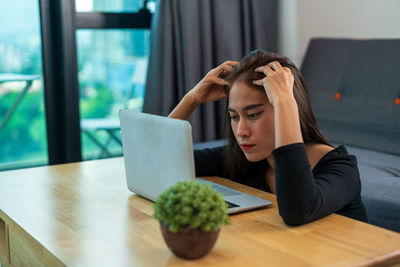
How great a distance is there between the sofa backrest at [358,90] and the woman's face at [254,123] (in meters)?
1.30

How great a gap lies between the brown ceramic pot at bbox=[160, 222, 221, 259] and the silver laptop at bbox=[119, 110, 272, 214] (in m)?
0.25

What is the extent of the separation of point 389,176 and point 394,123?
15.0 inches

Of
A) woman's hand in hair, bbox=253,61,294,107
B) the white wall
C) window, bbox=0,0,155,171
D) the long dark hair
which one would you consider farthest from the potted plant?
the white wall

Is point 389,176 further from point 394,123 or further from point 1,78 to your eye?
point 1,78

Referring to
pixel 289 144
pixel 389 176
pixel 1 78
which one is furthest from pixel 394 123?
pixel 1 78

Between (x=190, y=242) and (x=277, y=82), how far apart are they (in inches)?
19.4

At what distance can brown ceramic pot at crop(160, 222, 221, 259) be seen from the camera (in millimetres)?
1017

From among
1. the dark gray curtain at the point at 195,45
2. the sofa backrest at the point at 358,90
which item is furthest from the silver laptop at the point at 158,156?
the dark gray curtain at the point at 195,45

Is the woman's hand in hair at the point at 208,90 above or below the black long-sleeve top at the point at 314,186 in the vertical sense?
above

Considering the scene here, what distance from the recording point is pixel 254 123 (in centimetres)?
142

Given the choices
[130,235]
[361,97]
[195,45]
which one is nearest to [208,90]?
[130,235]

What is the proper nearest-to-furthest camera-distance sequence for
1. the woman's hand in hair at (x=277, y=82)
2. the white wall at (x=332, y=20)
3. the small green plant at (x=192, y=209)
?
the small green plant at (x=192, y=209) → the woman's hand in hair at (x=277, y=82) → the white wall at (x=332, y=20)

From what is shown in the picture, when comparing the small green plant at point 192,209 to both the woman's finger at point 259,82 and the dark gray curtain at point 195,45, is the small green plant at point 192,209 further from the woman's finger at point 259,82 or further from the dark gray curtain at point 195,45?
the dark gray curtain at point 195,45

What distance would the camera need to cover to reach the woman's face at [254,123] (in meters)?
1.41
